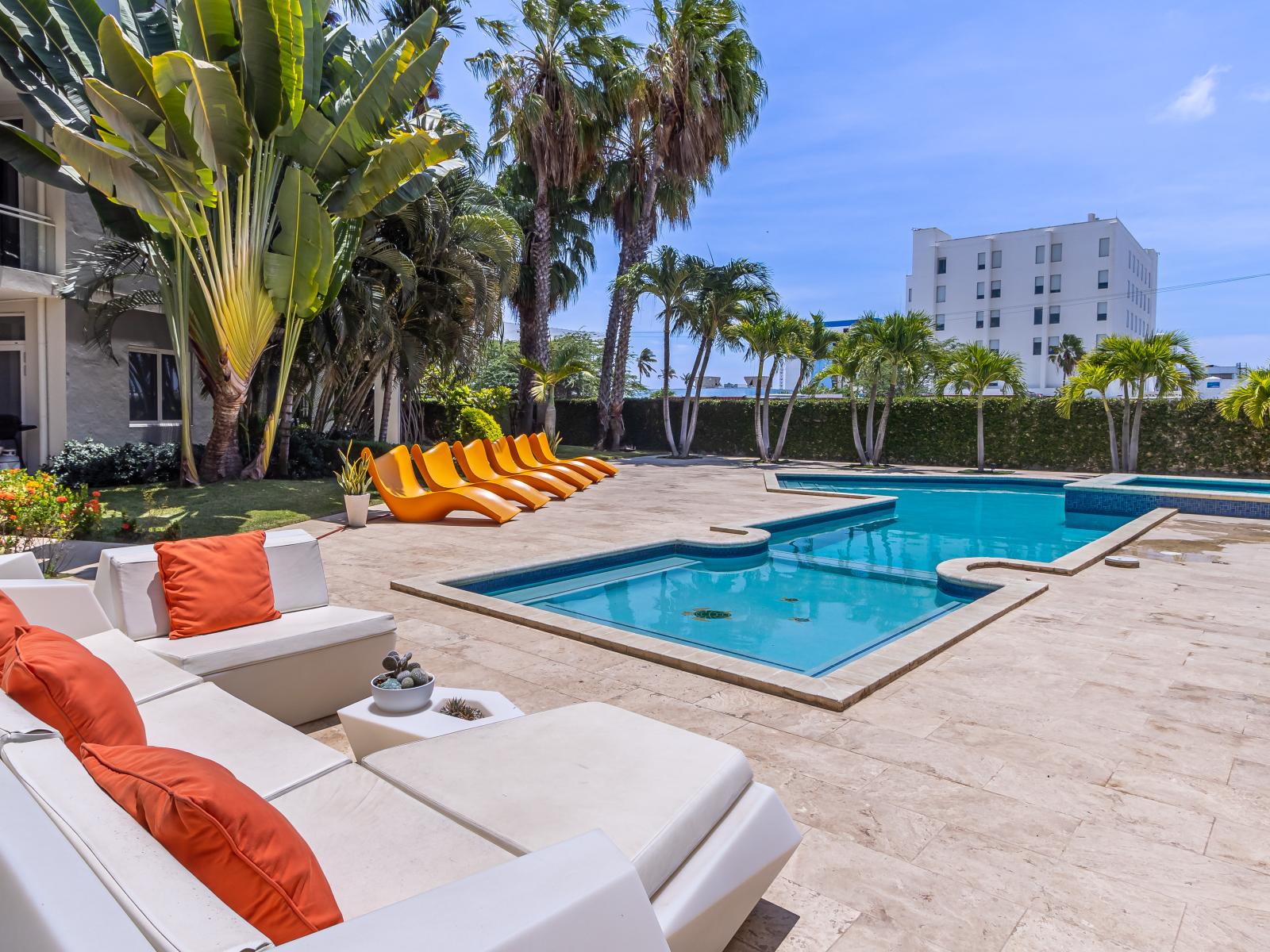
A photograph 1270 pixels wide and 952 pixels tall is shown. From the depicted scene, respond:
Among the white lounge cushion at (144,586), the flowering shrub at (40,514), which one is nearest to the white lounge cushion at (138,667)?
the white lounge cushion at (144,586)

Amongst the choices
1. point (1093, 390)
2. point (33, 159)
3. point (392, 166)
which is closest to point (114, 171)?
point (392, 166)

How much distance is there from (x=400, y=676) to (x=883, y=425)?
21.4 metres

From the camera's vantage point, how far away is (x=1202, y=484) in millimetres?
16969

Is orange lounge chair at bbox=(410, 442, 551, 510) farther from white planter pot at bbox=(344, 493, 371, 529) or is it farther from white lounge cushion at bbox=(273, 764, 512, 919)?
white lounge cushion at bbox=(273, 764, 512, 919)

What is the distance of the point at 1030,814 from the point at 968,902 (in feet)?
2.43

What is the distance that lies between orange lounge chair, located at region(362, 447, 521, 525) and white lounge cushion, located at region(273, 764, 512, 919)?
8845 millimetres

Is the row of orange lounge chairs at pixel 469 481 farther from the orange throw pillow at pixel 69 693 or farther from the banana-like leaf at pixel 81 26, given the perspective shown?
the orange throw pillow at pixel 69 693

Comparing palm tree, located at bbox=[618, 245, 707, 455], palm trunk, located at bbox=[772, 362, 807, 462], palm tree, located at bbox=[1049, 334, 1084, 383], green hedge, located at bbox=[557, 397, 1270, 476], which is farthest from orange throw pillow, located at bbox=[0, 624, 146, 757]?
palm tree, located at bbox=[1049, 334, 1084, 383]

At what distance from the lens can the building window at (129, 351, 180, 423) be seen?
1470cm

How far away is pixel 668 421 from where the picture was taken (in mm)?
26156

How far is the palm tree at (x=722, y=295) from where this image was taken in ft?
77.1

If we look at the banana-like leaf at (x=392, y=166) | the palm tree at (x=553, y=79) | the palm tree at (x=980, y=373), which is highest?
the palm tree at (x=553, y=79)

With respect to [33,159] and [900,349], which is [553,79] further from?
[33,159]

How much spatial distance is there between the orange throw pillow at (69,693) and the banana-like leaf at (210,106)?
8141 mm
